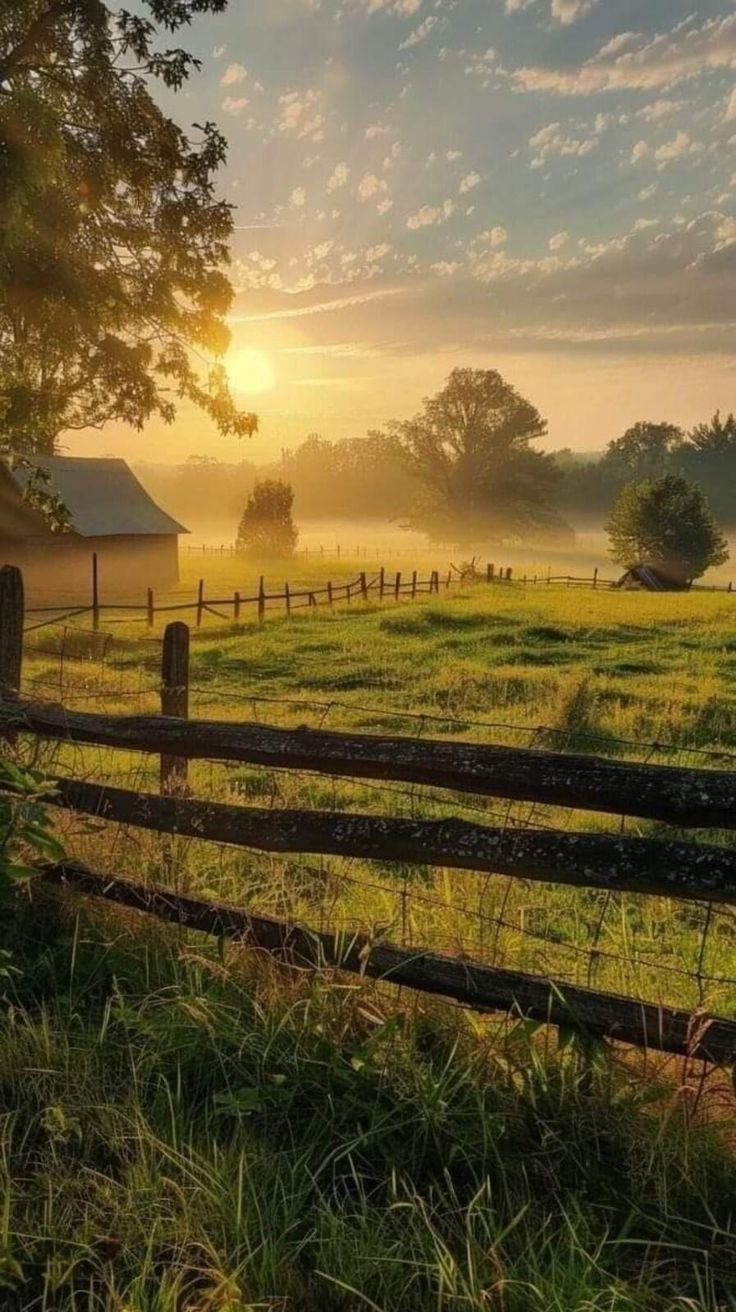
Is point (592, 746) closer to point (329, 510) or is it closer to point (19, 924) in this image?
point (19, 924)

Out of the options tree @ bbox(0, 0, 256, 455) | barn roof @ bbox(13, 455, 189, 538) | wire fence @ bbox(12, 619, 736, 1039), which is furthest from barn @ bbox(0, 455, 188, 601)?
wire fence @ bbox(12, 619, 736, 1039)

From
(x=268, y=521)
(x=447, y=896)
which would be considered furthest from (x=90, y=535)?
(x=268, y=521)

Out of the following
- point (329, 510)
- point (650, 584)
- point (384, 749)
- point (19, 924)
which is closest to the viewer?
point (384, 749)

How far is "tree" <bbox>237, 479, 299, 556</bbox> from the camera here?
6769 cm

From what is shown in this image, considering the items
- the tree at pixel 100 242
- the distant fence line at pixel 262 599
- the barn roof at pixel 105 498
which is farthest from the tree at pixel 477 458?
the tree at pixel 100 242

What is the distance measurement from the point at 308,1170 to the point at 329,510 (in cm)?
17869

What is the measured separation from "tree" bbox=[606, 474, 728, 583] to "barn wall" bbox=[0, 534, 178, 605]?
42363 mm

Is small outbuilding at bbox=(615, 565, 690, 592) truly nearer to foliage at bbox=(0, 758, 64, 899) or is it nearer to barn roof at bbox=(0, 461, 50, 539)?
barn roof at bbox=(0, 461, 50, 539)

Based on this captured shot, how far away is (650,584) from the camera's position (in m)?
60.0

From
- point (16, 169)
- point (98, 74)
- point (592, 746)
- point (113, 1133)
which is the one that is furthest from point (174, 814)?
point (98, 74)

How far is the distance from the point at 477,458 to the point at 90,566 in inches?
2368

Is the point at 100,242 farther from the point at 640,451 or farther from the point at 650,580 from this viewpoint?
the point at 640,451

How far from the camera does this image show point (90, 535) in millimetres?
34375

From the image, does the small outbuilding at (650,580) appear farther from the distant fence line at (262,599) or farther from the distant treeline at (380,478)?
the distant treeline at (380,478)
